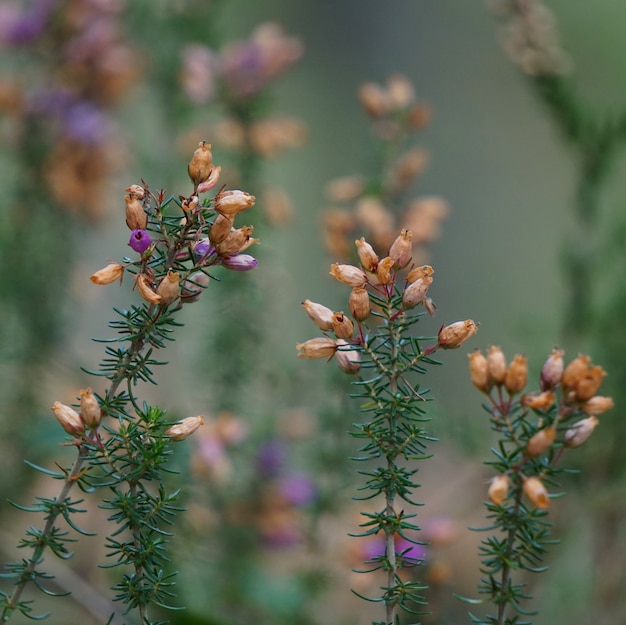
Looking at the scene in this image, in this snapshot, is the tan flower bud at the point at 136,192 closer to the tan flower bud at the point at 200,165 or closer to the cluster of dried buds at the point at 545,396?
the tan flower bud at the point at 200,165

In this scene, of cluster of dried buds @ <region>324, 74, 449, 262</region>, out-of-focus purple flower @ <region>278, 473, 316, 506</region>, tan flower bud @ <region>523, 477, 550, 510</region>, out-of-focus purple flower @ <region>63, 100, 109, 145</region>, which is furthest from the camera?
out-of-focus purple flower @ <region>63, 100, 109, 145</region>

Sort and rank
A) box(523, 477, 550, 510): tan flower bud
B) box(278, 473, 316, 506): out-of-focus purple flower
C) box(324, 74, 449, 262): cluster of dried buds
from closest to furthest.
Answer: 1. box(523, 477, 550, 510): tan flower bud
2. box(324, 74, 449, 262): cluster of dried buds
3. box(278, 473, 316, 506): out-of-focus purple flower

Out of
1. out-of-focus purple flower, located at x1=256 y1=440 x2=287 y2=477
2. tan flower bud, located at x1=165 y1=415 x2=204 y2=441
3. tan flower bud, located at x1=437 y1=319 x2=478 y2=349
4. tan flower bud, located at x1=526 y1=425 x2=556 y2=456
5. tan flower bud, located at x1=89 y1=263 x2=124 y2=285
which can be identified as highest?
out-of-focus purple flower, located at x1=256 y1=440 x2=287 y2=477

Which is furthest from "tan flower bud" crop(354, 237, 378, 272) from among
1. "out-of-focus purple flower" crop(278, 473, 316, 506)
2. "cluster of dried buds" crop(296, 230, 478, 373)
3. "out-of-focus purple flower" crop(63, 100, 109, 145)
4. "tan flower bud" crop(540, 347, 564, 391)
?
"out-of-focus purple flower" crop(63, 100, 109, 145)

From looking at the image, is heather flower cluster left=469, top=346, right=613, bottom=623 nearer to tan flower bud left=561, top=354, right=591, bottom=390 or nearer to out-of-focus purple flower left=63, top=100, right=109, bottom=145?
tan flower bud left=561, top=354, right=591, bottom=390

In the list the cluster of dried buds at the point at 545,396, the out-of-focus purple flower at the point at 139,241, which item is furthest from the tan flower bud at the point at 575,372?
the out-of-focus purple flower at the point at 139,241

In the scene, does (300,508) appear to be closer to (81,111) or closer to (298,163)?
(81,111)
